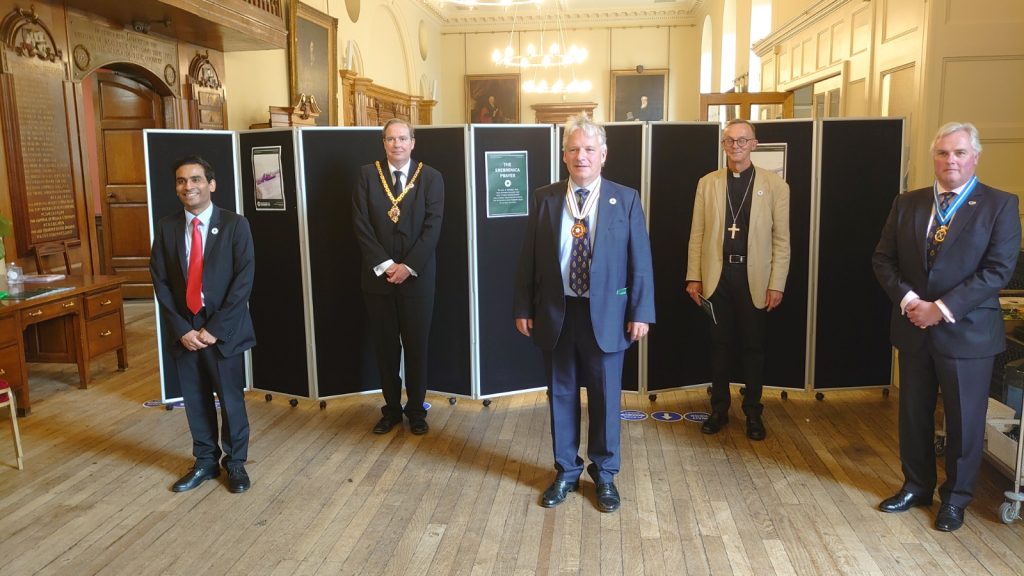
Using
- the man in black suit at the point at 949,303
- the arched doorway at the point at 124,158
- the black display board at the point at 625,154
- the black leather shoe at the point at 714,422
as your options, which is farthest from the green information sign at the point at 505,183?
the arched doorway at the point at 124,158

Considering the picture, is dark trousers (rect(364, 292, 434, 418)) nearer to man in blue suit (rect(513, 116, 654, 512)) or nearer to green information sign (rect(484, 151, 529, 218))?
green information sign (rect(484, 151, 529, 218))

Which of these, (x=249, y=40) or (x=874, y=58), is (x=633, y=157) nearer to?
(x=874, y=58)

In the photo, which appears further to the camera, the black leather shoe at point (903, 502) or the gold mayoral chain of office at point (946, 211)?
the black leather shoe at point (903, 502)

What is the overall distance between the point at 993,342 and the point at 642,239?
4.75 feet

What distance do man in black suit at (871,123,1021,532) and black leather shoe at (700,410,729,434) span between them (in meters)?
1.13

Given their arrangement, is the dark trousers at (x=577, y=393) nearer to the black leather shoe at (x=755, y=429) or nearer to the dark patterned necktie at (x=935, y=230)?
the black leather shoe at (x=755, y=429)

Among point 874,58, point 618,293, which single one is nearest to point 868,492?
point 618,293

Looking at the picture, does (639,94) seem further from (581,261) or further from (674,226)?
(581,261)

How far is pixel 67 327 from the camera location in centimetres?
543

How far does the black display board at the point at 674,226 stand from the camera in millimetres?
4688

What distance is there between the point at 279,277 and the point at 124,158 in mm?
4641

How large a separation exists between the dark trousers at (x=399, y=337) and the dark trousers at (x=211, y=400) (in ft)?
2.92

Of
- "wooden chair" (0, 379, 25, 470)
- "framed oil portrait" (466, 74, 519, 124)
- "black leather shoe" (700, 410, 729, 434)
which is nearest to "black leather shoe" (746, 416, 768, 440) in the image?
"black leather shoe" (700, 410, 729, 434)

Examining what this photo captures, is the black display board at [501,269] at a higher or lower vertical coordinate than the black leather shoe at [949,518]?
higher
